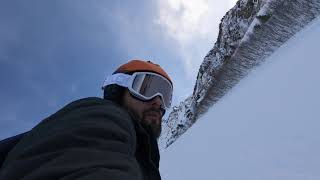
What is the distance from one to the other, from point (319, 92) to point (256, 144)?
153cm

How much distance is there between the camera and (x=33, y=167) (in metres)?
1.11

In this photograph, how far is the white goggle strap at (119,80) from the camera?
1820 mm

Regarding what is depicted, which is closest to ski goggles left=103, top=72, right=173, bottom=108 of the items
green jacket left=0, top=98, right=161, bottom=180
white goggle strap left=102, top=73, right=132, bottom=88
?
white goggle strap left=102, top=73, right=132, bottom=88

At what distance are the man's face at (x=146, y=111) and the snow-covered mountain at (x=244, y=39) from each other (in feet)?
52.3

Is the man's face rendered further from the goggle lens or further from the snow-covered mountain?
the snow-covered mountain

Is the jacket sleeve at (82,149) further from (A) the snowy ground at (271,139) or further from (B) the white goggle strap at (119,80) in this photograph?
(A) the snowy ground at (271,139)

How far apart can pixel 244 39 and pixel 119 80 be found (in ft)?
61.7

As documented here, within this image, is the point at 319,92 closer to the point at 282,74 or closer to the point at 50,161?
the point at 282,74

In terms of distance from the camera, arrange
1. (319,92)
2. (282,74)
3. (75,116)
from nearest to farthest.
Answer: (75,116)
(319,92)
(282,74)

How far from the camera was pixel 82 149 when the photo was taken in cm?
108

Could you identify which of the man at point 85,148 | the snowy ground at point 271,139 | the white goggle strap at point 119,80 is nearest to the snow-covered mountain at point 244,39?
the snowy ground at point 271,139

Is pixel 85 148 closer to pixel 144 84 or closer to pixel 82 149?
pixel 82 149

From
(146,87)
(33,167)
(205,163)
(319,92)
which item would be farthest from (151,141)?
(319,92)

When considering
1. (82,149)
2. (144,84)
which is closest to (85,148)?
(82,149)
